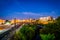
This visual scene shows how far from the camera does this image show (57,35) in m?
3.95

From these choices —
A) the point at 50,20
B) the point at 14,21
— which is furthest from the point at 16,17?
the point at 50,20

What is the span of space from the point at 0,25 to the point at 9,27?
0.59 feet

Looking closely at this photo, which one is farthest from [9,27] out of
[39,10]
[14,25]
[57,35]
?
[57,35]

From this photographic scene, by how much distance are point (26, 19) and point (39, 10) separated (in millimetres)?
312

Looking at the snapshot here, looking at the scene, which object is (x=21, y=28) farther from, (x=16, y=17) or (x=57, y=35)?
(x=57, y=35)

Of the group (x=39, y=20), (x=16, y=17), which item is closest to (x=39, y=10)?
(x=39, y=20)

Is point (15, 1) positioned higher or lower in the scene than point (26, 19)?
higher

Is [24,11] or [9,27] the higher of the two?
[24,11]

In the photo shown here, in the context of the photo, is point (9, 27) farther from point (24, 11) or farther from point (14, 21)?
point (24, 11)

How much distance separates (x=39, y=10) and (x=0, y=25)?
2.68 feet

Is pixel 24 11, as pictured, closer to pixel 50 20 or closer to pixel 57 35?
pixel 50 20

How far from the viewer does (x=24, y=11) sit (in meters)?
4.04

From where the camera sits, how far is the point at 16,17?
13.3 feet

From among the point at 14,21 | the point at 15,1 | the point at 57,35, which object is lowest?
the point at 57,35
